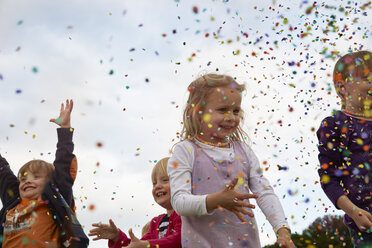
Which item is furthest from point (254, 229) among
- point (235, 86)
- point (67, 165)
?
point (67, 165)

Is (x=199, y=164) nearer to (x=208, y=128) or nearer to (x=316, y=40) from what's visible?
(x=208, y=128)

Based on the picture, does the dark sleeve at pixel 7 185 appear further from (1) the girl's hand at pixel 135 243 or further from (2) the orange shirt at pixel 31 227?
(1) the girl's hand at pixel 135 243

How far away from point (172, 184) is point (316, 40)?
111 inches

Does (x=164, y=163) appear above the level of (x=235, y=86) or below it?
below

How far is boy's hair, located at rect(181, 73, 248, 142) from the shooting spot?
12.2ft

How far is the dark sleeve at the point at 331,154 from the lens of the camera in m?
4.00

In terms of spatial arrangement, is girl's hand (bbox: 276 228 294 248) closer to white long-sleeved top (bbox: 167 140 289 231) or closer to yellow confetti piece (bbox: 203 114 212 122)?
white long-sleeved top (bbox: 167 140 289 231)

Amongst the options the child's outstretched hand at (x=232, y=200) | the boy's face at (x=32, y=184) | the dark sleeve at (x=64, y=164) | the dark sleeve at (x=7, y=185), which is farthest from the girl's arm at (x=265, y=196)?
the dark sleeve at (x=7, y=185)

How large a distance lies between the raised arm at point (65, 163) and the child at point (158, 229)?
39.2 inches

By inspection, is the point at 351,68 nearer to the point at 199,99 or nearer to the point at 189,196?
the point at 199,99

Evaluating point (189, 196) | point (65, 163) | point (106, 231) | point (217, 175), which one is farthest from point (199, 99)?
point (65, 163)

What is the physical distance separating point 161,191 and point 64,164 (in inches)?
47.9

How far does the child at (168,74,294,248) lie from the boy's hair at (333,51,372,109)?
1102 mm

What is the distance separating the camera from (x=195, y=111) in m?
3.74
